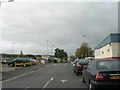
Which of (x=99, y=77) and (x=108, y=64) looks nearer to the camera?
(x=99, y=77)

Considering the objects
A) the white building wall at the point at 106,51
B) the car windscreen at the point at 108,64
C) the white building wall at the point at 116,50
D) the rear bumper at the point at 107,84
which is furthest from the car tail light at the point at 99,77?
the white building wall at the point at 106,51

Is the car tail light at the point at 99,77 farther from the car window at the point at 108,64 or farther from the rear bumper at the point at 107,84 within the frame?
the car window at the point at 108,64

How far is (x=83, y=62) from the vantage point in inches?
710

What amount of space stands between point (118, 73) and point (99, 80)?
31.4 inches

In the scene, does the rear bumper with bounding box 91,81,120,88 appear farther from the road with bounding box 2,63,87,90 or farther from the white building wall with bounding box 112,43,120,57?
the white building wall with bounding box 112,43,120,57

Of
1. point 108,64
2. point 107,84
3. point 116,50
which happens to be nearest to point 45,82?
point 108,64

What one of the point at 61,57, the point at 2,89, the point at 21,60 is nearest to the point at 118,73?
the point at 2,89

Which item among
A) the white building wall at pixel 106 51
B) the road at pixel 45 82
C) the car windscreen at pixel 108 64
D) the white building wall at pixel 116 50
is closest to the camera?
the car windscreen at pixel 108 64

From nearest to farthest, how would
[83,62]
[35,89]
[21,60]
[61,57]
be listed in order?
[35,89] < [83,62] < [21,60] < [61,57]

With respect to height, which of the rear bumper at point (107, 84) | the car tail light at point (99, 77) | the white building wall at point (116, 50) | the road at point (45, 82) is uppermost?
the white building wall at point (116, 50)

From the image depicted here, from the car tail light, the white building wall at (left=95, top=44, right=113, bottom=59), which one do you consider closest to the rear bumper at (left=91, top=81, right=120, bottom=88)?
the car tail light

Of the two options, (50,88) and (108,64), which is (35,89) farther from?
(108,64)

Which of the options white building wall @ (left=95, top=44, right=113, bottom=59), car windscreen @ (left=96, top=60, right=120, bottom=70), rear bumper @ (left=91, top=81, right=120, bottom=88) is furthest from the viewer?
white building wall @ (left=95, top=44, right=113, bottom=59)

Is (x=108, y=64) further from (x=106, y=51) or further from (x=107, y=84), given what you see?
(x=106, y=51)
